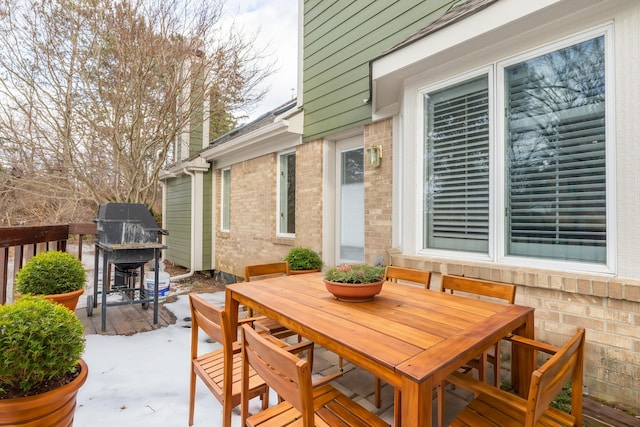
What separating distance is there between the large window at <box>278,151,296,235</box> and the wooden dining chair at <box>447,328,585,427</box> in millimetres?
4279

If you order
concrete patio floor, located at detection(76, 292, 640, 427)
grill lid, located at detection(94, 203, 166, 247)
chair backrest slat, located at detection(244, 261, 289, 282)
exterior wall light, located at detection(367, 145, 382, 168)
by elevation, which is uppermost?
exterior wall light, located at detection(367, 145, 382, 168)

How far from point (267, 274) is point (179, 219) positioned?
6.65 meters

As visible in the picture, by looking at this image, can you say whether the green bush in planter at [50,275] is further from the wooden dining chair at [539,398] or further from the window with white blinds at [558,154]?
the window with white blinds at [558,154]

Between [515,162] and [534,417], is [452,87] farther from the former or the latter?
[534,417]

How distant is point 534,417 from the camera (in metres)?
1.17

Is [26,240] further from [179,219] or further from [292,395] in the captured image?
[179,219]

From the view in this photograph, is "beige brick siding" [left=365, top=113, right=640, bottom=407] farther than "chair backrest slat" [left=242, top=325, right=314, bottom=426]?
Yes

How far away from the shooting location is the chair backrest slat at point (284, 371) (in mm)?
1179

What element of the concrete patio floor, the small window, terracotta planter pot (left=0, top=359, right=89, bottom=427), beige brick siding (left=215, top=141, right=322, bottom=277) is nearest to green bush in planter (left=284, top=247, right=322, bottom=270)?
beige brick siding (left=215, top=141, right=322, bottom=277)

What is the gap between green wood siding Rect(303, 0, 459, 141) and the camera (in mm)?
3996

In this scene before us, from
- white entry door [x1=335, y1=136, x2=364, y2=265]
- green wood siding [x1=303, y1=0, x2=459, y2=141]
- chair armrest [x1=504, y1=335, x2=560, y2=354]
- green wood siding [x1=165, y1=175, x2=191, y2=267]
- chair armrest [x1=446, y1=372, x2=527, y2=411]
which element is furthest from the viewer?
green wood siding [x1=165, y1=175, x2=191, y2=267]

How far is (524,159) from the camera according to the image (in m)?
2.69

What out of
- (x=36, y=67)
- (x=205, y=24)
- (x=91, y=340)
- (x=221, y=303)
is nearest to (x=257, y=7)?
(x=205, y=24)

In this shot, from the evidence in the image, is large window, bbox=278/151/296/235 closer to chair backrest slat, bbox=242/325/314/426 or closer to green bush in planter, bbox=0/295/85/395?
green bush in planter, bbox=0/295/85/395
